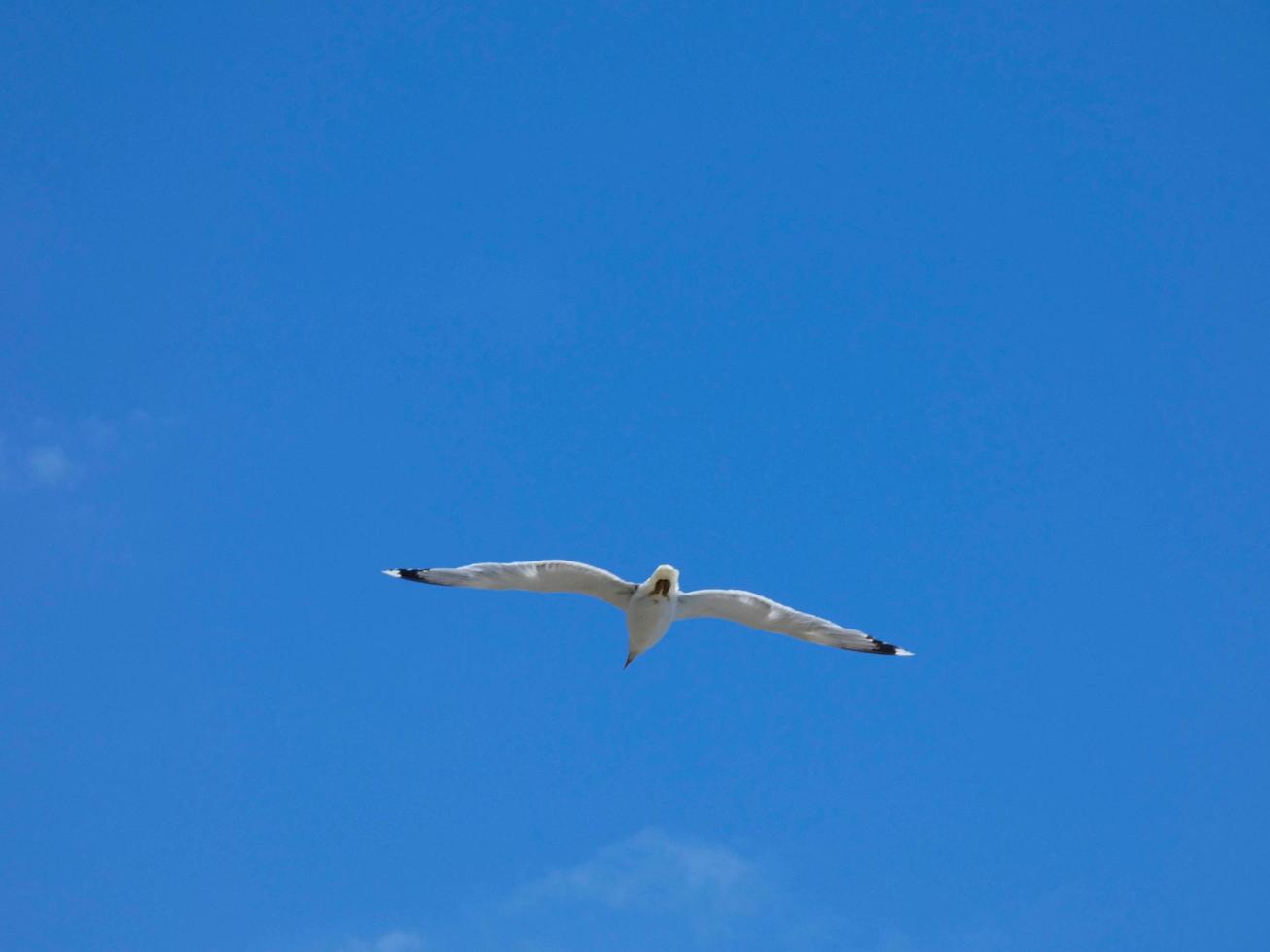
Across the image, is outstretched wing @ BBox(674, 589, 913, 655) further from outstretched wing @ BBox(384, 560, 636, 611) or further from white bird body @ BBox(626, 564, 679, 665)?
outstretched wing @ BBox(384, 560, 636, 611)

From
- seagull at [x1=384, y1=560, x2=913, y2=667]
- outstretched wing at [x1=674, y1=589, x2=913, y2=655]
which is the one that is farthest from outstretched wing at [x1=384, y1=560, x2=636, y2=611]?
outstretched wing at [x1=674, y1=589, x2=913, y2=655]

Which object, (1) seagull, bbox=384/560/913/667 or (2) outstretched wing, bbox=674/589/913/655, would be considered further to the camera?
(2) outstretched wing, bbox=674/589/913/655

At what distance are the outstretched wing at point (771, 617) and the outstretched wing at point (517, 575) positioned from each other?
4.59 feet

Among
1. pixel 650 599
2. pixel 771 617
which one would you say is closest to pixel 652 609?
pixel 650 599

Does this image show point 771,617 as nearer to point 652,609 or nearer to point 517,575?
point 652,609

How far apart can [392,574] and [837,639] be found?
632 cm

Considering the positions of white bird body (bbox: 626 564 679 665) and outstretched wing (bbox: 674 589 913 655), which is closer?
white bird body (bbox: 626 564 679 665)

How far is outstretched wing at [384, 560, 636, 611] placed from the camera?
61.1 ft

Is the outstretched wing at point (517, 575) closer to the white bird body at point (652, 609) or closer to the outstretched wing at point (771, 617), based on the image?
the white bird body at point (652, 609)

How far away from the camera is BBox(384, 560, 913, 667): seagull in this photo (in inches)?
736

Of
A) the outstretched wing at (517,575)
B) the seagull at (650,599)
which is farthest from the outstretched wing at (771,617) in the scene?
the outstretched wing at (517,575)

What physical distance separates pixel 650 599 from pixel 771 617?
1.80 m

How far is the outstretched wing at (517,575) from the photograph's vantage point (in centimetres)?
1862

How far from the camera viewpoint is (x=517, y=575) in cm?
1875
